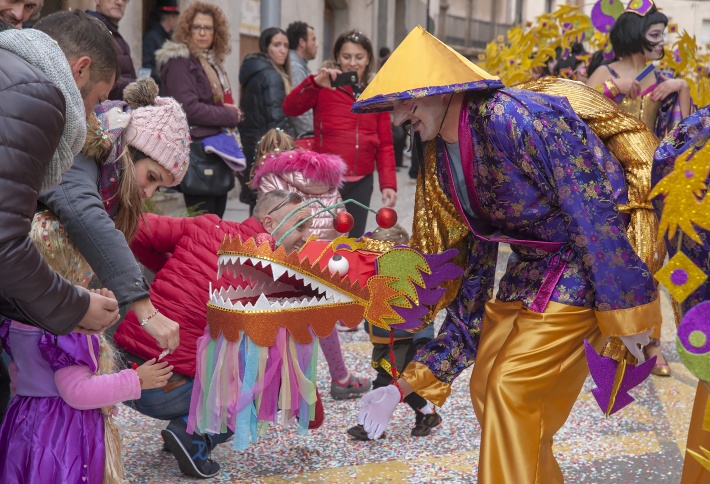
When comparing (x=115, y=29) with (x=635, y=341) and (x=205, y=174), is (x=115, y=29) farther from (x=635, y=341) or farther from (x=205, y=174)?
(x=635, y=341)

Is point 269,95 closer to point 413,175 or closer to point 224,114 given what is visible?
point 224,114

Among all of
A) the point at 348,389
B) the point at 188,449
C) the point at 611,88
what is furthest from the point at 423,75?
the point at 611,88

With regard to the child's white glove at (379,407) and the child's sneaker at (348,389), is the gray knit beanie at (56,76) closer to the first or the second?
the child's white glove at (379,407)

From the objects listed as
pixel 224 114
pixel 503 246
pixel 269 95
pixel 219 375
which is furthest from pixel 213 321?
pixel 503 246

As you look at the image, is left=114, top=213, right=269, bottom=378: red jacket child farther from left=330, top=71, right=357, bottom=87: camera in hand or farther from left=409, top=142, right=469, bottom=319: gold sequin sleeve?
left=330, top=71, right=357, bottom=87: camera in hand

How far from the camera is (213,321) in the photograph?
3008mm

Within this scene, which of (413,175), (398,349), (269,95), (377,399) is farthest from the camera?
(413,175)

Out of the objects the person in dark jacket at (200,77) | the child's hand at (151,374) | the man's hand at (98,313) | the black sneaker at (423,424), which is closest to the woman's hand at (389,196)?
the person in dark jacket at (200,77)

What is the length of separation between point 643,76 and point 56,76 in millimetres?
3996

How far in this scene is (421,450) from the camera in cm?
376

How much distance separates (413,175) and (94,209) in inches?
494

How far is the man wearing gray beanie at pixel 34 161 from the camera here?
5.73 ft

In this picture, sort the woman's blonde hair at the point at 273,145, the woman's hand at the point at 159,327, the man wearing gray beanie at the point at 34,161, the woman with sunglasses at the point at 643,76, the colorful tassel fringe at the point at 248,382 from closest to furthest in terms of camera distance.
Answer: the man wearing gray beanie at the point at 34,161, the woman's hand at the point at 159,327, the colorful tassel fringe at the point at 248,382, the woman's blonde hair at the point at 273,145, the woman with sunglasses at the point at 643,76

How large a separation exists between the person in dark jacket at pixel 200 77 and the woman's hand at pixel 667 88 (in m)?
2.43
